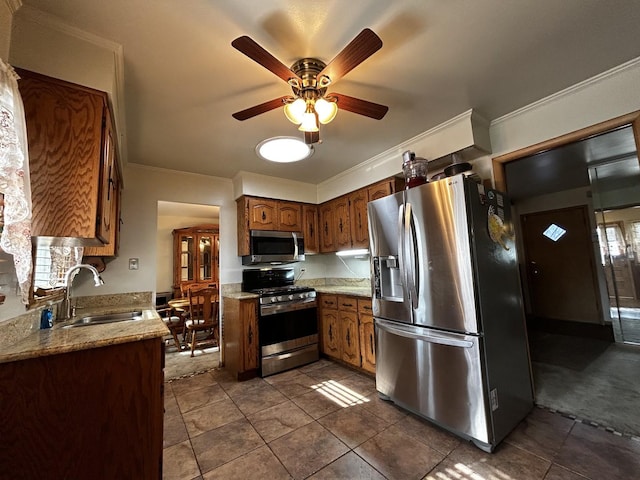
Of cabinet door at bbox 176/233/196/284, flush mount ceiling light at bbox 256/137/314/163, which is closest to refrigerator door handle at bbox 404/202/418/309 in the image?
flush mount ceiling light at bbox 256/137/314/163

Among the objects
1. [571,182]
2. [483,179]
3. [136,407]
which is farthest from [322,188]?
[571,182]

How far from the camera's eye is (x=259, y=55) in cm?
122

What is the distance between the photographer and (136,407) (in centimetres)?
124

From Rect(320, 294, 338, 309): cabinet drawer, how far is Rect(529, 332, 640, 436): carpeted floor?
6.60ft

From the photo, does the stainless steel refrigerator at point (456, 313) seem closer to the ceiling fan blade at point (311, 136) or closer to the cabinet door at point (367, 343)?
the cabinet door at point (367, 343)

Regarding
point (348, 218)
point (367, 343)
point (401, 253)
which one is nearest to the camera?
point (401, 253)

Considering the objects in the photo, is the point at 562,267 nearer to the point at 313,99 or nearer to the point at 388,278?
the point at 388,278

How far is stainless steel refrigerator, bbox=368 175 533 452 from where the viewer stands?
1725 mm

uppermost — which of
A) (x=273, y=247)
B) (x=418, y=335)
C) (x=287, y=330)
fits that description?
(x=273, y=247)

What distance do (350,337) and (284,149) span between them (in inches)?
83.3

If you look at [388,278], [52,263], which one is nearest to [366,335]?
[388,278]

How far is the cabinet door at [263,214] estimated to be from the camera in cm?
339

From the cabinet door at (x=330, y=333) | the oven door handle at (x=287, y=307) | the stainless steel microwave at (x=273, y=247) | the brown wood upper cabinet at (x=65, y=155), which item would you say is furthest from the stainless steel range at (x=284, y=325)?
the brown wood upper cabinet at (x=65, y=155)

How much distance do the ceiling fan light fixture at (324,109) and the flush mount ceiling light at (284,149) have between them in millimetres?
395
